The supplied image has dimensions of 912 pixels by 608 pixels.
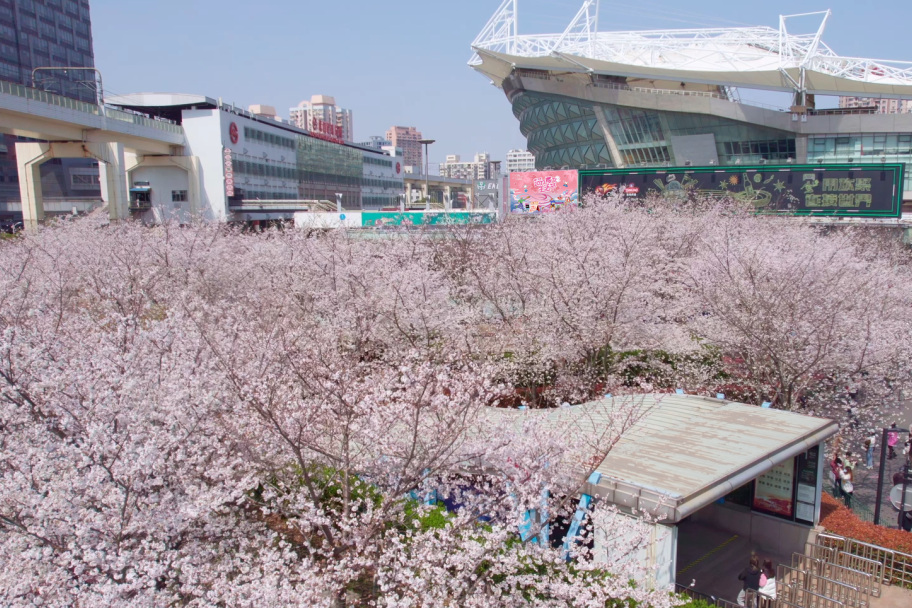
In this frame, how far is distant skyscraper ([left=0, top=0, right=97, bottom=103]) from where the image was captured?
74812 mm

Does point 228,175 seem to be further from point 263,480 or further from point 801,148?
point 801,148

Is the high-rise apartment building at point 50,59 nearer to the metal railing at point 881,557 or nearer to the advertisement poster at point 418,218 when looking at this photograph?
the advertisement poster at point 418,218

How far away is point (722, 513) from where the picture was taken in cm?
1209

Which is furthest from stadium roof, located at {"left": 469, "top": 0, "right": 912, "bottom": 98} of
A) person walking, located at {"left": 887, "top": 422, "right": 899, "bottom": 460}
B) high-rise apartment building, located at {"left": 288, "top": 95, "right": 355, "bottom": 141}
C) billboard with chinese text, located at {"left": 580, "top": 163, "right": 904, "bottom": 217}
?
high-rise apartment building, located at {"left": 288, "top": 95, "right": 355, "bottom": 141}

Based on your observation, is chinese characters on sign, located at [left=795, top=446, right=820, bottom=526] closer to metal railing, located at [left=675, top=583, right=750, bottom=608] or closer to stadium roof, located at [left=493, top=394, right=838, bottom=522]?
stadium roof, located at [left=493, top=394, right=838, bottom=522]

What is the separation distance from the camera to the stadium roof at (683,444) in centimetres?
836

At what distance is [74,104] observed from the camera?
36031 millimetres

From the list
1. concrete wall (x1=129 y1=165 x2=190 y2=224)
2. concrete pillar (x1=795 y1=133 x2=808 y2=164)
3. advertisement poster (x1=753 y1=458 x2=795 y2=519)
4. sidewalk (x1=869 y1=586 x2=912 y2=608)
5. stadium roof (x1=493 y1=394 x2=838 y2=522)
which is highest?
concrete pillar (x1=795 y1=133 x2=808 y2=164)

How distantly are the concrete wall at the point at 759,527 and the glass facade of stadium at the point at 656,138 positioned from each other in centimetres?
5191

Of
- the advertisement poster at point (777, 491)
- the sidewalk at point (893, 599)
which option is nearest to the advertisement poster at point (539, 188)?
the advertisement poster at point (777, 491)

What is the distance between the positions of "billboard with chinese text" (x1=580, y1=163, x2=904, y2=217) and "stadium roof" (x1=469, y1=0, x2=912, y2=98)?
54.8 feet

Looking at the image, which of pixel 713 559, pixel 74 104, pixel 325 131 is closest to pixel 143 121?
pixel 74 104

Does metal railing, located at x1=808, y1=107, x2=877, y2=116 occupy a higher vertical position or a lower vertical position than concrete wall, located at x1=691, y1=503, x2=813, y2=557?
higher

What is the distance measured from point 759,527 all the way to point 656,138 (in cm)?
5378
